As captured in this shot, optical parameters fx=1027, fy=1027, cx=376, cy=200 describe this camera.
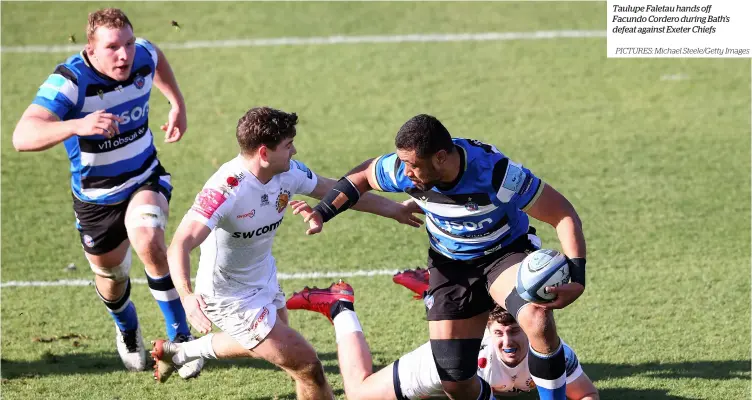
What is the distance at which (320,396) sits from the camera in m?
6.30

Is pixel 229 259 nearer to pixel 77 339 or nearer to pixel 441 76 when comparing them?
pixel 77 339

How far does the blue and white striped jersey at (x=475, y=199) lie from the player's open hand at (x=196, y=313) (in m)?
1.36

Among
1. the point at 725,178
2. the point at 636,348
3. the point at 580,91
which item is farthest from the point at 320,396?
the point at 580,91

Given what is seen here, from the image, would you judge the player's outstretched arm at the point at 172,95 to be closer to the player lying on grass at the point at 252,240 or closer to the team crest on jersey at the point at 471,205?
the player lying on grass at the point at 252,240

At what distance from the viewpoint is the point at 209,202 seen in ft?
19.7

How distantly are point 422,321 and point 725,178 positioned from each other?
448cm

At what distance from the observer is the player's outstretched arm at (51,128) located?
629 cm

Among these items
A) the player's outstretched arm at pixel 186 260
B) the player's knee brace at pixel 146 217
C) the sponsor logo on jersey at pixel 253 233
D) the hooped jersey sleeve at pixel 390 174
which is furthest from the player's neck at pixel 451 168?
the player's knee brace at pixel 146 217

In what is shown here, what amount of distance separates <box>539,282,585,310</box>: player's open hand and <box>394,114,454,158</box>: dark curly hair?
100 centimetres

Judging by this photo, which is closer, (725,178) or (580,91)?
(725,178)

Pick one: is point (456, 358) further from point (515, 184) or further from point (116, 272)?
point (116, 272)

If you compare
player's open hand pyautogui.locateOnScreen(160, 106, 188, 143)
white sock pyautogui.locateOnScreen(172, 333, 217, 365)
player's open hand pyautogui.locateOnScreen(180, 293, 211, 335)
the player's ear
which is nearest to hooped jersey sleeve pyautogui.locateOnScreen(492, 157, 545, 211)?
the player's ear

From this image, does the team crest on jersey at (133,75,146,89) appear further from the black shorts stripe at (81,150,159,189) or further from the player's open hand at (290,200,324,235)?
the player's open hand at (290,200,324,235)

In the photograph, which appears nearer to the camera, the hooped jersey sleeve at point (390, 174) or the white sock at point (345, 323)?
the hooped jersey sleeve at point (390, 174)
